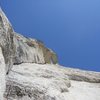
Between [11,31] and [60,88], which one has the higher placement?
[11,31]

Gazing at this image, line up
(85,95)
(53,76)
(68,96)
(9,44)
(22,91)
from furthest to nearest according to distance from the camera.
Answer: (53,76), (85,95), (68,96), (9,44), (22,91)

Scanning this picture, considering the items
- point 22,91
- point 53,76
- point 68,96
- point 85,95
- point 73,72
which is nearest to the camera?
point 22,91

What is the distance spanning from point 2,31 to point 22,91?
14.2ft

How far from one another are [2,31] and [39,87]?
189 inches

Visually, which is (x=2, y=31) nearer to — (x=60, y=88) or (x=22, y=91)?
(x=22, y=91)

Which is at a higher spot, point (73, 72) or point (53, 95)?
point (73, 72)

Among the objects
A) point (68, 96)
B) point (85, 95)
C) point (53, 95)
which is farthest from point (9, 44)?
point (85, 95)

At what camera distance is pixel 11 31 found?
19250 millimetres

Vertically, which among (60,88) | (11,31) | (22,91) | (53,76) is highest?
(11,31)

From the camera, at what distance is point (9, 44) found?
18.5m

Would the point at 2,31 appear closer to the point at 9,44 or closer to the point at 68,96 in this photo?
the point at 9,44

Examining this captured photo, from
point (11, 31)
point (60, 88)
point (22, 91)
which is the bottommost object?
point (22, 91)

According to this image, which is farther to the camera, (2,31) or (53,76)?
(53,76)

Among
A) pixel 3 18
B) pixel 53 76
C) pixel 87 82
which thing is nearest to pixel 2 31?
pixel 3 18
